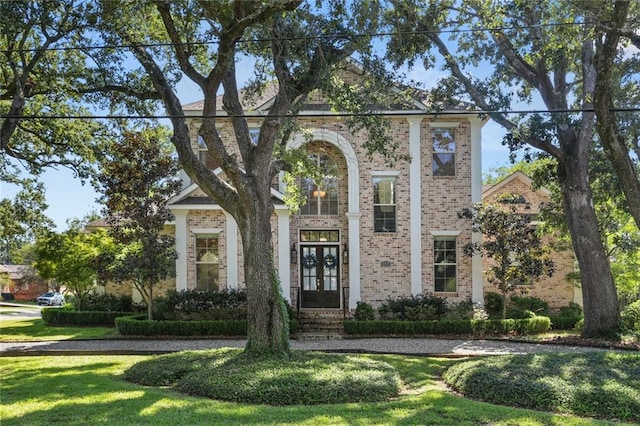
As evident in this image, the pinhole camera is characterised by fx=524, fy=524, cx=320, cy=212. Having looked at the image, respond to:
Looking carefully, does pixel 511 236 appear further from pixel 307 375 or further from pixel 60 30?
pixel 60 30

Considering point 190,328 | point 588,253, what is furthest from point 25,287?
point 588,253

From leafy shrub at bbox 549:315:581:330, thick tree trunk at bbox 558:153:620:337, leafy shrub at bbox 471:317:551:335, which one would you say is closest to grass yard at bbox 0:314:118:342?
leafy shrub at bbox 471:317:551:335

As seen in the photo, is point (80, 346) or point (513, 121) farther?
point (513, 121)

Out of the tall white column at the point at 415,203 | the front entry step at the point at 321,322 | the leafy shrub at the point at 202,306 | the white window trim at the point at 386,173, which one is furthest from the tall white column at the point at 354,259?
the leafy shrub at the point at 202,306

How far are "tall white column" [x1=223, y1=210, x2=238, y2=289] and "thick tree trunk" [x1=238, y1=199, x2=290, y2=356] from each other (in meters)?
8.52

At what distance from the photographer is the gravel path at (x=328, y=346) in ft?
44.1

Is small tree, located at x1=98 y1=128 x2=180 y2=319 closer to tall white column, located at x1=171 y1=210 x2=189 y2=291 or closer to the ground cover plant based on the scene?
tall white column, located at x1=171 y1=210 x2=189 y2=291

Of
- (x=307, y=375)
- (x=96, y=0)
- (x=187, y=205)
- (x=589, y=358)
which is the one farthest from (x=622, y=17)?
(x=187, y=205)

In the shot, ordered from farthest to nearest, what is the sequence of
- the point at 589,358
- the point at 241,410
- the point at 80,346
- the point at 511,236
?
the point at 511,236, the point at 80,346, the point at 589,358, the point at 241,410

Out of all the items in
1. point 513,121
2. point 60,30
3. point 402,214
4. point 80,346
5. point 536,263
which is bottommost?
point 80,346

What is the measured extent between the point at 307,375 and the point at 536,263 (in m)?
11.2

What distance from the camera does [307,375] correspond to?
8742 mm

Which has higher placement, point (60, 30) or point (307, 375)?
point (60, 30)

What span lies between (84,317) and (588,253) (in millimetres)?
18269
